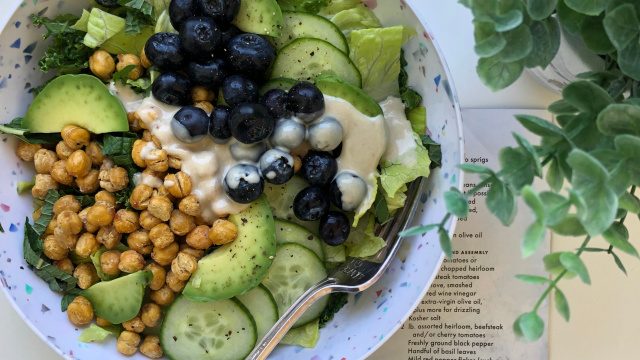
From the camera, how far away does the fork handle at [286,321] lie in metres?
1.07

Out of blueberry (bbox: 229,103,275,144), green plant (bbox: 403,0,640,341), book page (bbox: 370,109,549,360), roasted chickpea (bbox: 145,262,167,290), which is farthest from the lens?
book page (bbox: 370,109,549,360)

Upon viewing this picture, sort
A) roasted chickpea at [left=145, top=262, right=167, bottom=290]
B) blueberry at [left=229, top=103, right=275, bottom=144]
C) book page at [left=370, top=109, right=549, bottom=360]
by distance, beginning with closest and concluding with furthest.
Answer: blueberry at [left=229, top=103, right=275, bottom=144] < roasted chickpea at [left=145, top=262, right=167, bottom=290] < book page at [left=370, top=109, right=549, bottom=360]

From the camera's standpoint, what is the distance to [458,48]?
1.25m

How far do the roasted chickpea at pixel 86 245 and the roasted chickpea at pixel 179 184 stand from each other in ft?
0.52

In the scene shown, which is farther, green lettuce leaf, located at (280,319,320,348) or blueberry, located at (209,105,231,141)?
green lettuce leaf, located at (280,319,320,348)

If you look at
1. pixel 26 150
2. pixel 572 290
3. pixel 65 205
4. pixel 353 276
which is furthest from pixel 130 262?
pixel 572 290

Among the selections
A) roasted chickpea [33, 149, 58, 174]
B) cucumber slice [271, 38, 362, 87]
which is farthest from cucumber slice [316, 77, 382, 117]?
roasted chickpea [33, 149, 58, 174]

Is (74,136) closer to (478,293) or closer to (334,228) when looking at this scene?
(334,228)

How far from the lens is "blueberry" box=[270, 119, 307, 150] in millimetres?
1034

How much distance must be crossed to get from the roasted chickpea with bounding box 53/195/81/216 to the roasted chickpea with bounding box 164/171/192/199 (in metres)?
0.17

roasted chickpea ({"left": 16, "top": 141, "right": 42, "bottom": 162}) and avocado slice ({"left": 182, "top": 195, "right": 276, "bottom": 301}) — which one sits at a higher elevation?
roasted chickpea ({"left": 16, "top": 141, "right": 42, "bottom": 162})

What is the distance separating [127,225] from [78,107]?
0.20m

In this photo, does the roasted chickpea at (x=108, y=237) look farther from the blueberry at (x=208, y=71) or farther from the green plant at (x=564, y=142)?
the green plant at (x=564, y=142)

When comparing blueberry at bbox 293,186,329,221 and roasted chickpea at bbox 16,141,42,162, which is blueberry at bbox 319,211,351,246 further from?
roasted chickpea at bbox 16,141,42,162
